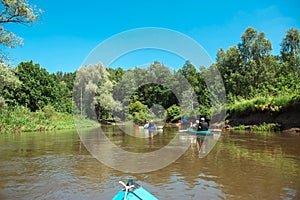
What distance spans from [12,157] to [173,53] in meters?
8.78

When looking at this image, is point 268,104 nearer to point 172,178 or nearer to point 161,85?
point 172,178

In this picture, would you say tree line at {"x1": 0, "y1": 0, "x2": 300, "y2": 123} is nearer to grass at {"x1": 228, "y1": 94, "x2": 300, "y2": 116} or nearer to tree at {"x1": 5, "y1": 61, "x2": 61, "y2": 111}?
tree at {"x1": 5, "y1": 61, "x2": 61, "y2": 111}

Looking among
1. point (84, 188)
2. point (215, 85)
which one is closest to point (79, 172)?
point (84, 188)

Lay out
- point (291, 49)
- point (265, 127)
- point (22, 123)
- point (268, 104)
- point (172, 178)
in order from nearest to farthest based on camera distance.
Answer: point (172, 178), point (265, 127), point (268, 104), point (22, 123), point (291, 49)

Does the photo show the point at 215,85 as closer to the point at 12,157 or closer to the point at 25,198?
the point at 12,157

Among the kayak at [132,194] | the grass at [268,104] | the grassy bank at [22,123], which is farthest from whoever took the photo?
the grassy bank at [22,123]

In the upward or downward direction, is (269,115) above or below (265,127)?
above

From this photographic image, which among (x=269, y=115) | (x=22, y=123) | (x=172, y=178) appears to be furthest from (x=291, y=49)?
(x=172, y=178)

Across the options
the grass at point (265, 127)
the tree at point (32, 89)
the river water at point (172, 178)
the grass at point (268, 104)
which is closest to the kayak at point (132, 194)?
the river water at point (172, 178)

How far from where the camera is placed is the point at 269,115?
19297mm

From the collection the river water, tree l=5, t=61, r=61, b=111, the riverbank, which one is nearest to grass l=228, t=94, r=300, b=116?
the riverbank

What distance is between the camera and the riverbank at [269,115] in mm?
17156

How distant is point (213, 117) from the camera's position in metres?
27.4

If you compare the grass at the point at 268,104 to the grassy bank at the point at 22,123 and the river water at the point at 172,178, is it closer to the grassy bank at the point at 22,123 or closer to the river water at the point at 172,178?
the river water at the point at 172,178
